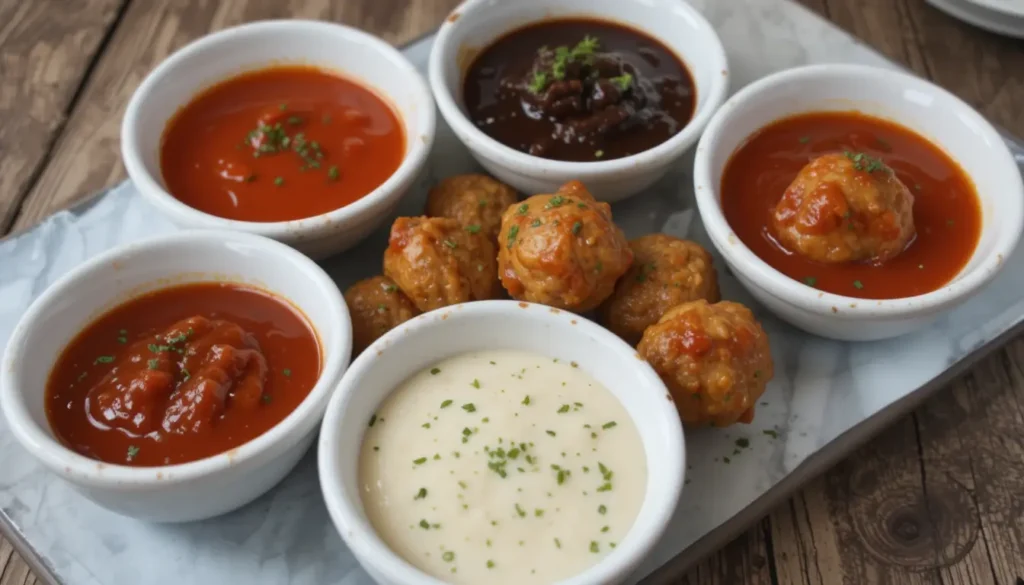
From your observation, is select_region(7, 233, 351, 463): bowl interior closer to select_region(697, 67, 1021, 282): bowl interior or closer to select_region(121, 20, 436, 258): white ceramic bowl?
select_region(121, 20, 436, 258): white ceramic bowl

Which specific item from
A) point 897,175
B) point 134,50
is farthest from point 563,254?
point 134,50

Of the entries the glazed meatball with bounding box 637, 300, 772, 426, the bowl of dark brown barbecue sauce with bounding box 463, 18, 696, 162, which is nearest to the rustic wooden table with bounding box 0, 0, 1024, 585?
the glazed meatball with bounding box 637, 300, 772, 426

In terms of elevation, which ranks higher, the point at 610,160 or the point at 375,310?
the point at 375,310

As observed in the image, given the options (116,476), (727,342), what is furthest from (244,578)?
(727,342)

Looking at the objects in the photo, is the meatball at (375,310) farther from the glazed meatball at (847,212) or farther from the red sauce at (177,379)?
the glazed meatball at (847,212)

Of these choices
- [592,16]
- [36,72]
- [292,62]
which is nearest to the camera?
[292,62]

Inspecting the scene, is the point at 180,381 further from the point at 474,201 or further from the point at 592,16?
the point at 592,16

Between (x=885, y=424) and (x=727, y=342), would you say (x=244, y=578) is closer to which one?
(x=727, y=342)
